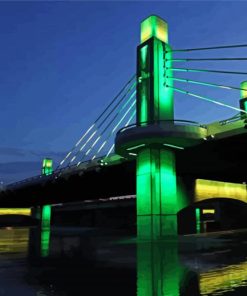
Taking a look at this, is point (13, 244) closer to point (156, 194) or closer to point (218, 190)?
point (156, 194)

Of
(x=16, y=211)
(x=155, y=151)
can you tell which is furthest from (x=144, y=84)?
(x=16, y=211)

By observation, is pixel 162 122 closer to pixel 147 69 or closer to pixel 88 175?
pixel 147 69

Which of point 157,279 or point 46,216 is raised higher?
point 46,216

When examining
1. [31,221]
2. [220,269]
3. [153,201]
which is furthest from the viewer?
[31,221]

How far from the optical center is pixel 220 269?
15336 millimetres

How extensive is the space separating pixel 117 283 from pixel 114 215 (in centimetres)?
11195

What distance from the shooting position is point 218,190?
6650cm

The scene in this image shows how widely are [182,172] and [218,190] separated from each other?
30.4 ft

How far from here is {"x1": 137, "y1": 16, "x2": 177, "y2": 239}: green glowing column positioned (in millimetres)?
40219

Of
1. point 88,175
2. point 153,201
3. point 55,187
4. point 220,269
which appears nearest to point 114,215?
point 55,187

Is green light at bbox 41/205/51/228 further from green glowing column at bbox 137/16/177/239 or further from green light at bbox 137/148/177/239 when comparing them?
green glowing column at bbox 137/16/177/239

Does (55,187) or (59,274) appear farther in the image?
(55,187)

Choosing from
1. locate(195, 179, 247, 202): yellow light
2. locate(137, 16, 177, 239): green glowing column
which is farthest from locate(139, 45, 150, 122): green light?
locate(195, 179, 247, 202): yellow light

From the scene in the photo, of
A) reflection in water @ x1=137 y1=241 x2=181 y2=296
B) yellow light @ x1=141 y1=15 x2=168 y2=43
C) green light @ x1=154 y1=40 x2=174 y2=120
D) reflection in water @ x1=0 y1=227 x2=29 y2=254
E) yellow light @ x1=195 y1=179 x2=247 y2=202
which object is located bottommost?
reflection in water @ x1=137 y1=241 x2=181 y2=296
